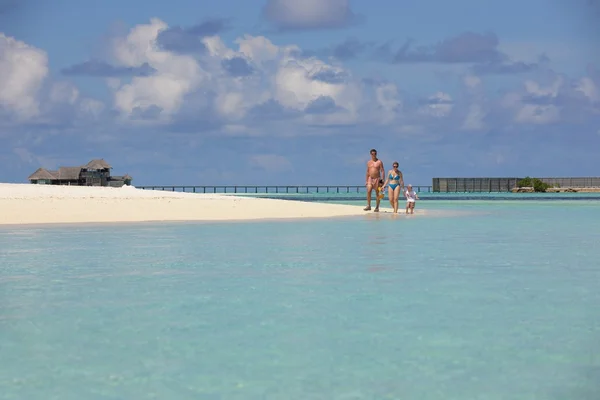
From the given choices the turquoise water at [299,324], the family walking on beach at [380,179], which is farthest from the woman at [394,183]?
the turquoise water at [299,324]

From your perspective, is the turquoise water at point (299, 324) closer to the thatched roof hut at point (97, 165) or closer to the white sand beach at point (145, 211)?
the white sand beach at point (145, 211)

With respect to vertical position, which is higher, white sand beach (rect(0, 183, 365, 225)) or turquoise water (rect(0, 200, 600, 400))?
white sand beach (rect(0, 183, 365, 225))

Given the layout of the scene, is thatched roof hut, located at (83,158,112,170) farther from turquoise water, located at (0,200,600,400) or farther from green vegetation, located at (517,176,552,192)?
turquoise water, located at (0,200,600,400)

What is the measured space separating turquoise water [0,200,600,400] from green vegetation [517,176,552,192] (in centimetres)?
11398

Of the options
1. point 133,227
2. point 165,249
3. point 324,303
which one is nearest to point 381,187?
point 133,227

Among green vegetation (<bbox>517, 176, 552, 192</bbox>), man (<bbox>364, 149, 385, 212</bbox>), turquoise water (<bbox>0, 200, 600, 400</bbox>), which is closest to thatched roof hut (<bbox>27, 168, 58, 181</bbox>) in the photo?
green vegetation (<bbox>517, 176, 552, 192</bbox>)

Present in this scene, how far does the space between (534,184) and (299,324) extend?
4896 inches

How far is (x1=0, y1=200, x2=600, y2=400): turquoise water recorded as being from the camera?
5664mm

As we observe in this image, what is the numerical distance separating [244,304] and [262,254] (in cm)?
582

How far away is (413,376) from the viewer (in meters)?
5.84

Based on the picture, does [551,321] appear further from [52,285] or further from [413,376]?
[52,285]

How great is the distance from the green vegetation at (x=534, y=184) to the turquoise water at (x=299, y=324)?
374ft

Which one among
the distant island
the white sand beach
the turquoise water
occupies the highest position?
the distant island

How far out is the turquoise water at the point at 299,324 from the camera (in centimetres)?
566
